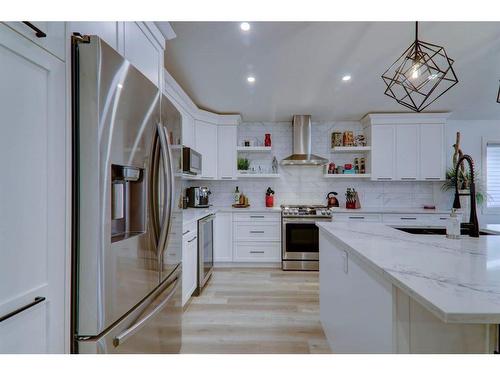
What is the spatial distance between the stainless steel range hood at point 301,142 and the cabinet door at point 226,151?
0.86 m

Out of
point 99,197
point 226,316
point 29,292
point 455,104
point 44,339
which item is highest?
point 455,104

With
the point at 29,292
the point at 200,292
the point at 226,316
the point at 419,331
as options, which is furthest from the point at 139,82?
the point at 200,292

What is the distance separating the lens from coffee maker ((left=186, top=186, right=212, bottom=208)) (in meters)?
4.30

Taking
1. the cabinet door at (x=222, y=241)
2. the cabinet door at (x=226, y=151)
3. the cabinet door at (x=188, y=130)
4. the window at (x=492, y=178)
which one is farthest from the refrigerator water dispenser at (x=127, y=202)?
the window at (x=492, y=178)

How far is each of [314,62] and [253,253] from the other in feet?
9.30

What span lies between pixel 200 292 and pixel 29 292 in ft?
8.09

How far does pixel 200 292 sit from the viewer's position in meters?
3.19

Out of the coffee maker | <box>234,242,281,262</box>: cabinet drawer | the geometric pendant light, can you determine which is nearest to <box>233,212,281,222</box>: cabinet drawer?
<box>234,242,281,262</box>: cabinet drawer

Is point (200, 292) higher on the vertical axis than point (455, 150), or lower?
lower

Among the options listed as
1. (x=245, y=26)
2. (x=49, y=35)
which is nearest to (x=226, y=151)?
(x=245, y=26)

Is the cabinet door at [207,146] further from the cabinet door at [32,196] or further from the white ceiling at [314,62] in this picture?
the cabinet door at [32,196]

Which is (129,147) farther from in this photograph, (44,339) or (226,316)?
(226,316)

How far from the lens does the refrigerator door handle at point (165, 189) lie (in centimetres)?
148

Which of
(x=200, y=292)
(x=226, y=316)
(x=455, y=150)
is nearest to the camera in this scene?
(x=226, y=316)
